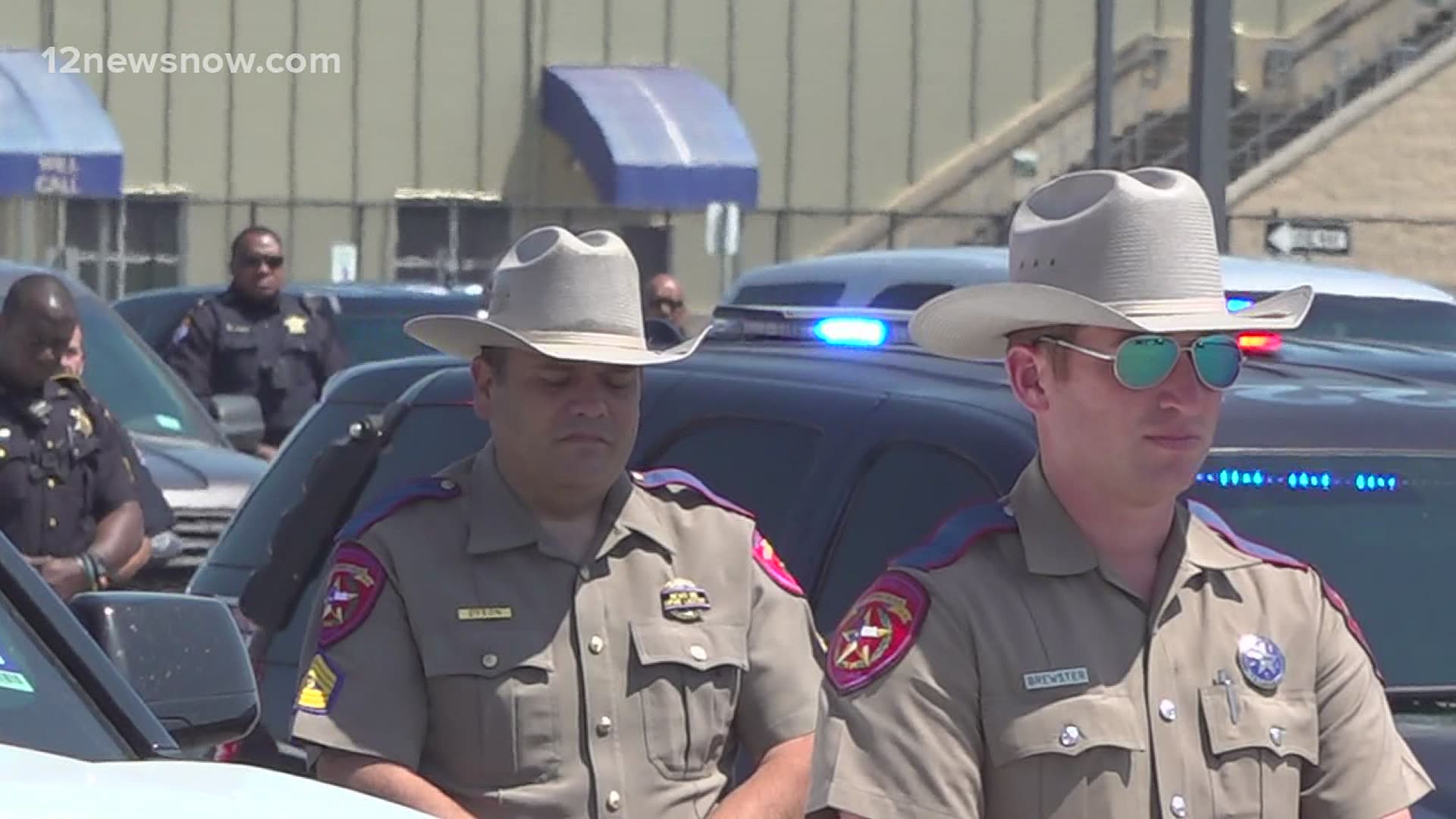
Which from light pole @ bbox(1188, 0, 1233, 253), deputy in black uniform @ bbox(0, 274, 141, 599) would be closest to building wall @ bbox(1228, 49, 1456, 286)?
light pole @ bbox(1188, 0, 1233, 253)

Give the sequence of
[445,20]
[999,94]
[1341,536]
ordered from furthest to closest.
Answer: [999,94], [445,20], [1341,536]

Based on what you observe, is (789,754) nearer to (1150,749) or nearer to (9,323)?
(1150,749)

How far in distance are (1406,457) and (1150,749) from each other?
1.61 metres

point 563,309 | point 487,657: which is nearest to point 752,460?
point 563,309

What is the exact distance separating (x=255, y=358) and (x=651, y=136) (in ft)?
75.7

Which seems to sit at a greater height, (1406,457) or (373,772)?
(1406,457)

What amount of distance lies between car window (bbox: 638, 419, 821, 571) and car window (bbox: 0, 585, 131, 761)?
1.49m

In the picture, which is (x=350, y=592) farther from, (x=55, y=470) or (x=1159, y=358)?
(x=55, y=470)

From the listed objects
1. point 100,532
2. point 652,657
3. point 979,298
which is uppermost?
point 979,298

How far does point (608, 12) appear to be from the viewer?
3722cm

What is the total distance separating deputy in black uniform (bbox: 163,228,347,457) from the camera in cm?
1248

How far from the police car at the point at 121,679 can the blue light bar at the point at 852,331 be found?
6.53 feet

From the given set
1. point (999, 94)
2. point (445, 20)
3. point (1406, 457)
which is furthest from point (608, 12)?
point (1406, 457)

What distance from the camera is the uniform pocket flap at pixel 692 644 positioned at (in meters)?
3.91
